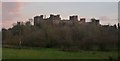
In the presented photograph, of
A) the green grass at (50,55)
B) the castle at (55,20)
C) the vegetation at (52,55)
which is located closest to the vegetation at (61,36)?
the castle at (55,20)

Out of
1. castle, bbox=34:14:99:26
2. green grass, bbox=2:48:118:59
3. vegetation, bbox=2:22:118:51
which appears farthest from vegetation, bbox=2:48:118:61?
castle, bbox=34:14:99:26

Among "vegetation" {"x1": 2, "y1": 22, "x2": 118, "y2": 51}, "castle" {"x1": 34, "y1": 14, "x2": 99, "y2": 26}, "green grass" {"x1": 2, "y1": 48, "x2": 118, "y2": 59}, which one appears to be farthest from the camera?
"castle" {"x1": 34, "y1": 14, "x2": 99, "y2": 26}

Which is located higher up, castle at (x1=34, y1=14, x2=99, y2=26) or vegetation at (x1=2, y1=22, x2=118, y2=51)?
castle at (x1=34, y1=14, x2=99, y2=26)

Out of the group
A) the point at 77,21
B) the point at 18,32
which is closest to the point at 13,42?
the point at 18,32

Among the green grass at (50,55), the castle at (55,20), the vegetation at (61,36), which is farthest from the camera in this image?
the castle at (55,20)

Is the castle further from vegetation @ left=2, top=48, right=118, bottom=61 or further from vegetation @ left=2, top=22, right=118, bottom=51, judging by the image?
vegetation @ left=2, top=48, right=118, bottom=61

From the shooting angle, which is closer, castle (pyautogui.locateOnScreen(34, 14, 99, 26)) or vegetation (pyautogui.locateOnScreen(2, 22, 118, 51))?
vegetation (pyautogui.locateOnScreen(2, 22, 118, 51))

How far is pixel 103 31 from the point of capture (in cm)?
4525

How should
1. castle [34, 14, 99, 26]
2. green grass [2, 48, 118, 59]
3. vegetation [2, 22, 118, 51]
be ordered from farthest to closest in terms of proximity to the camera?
1. castle [34, 14, 99, 26]
2. vegetation [2, 22, 118, 51]
3. green grass [2, 48, 118, 59]

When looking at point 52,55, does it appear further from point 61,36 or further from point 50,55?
point 61,36

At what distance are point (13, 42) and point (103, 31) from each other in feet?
58.3

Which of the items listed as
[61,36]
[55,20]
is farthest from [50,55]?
[55,20]

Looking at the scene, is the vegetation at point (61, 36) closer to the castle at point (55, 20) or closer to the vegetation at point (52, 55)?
the castle at point (55, 20)

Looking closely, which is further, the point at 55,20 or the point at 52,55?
the point at 55,20
